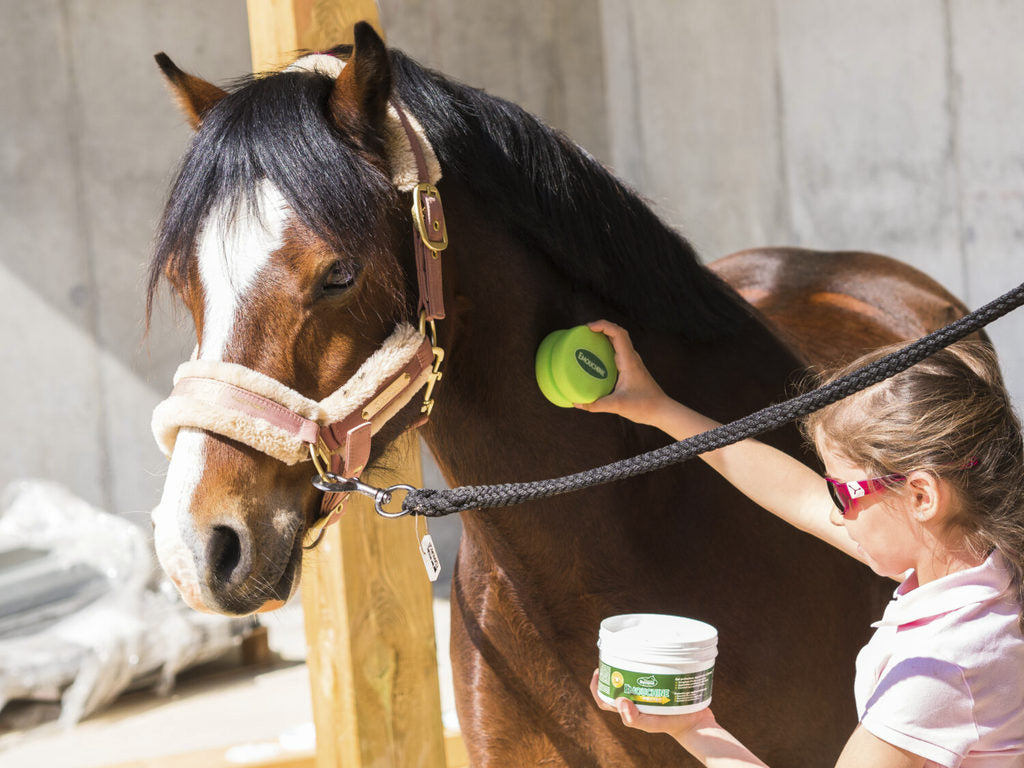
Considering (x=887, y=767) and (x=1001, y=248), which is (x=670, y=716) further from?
(x=1001, y=248)

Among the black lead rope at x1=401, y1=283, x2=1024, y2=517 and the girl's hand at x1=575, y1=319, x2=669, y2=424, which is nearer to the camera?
the black lead rope at x1=401, y1=283, x2=1024, y2=517

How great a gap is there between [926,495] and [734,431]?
0.74 feet

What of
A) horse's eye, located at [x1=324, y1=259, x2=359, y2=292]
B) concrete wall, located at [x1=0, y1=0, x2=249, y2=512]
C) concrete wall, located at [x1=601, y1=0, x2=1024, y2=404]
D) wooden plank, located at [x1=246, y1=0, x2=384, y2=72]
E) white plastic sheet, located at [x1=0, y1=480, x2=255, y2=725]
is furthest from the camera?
concrete wall, located at [x1=0, y1=0, x2=249, y2=512]

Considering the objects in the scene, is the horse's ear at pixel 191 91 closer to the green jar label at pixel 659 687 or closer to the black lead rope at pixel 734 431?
the black lead rope at pixel 734 431

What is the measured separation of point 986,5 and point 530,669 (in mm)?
2783

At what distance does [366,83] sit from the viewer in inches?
51.1

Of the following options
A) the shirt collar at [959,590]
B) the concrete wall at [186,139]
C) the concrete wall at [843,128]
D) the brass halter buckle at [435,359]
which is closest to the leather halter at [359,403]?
the brass halter buckle at [435,359]

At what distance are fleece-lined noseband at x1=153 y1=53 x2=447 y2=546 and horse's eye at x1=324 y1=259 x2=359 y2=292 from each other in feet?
0.31

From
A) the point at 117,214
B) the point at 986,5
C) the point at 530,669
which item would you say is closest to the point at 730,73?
the point at 986,5

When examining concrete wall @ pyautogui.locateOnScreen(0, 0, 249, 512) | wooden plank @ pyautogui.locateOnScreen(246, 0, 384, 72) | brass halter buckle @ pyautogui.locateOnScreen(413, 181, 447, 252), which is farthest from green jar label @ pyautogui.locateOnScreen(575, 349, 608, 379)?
concrete wall @ pyautogui.locateOnScreen(0, 0, 249, 512)

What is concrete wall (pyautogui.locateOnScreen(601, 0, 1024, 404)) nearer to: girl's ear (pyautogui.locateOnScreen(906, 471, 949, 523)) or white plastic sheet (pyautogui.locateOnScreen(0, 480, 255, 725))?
girl's ear (pyautogui.locateOnScreen(906, 471, 949, 523))

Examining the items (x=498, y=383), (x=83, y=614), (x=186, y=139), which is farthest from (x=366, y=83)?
(x=83, y=614)

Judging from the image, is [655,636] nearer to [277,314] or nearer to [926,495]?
[926,495]

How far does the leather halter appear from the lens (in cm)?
121
